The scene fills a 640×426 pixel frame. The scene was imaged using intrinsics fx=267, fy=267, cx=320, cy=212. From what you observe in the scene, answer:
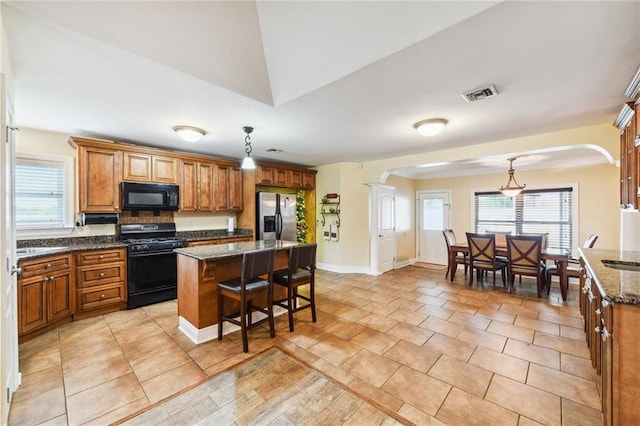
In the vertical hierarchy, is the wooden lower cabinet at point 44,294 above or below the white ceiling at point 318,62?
below

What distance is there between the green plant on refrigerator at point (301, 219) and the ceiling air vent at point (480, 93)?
4184 mm

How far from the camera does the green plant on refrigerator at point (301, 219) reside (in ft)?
20.0

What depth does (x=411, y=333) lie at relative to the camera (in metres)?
2.92

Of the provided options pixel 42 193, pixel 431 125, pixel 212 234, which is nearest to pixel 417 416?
pixel 431 125

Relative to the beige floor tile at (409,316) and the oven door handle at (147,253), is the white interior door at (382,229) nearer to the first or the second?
the beige floor tile at (409,316)

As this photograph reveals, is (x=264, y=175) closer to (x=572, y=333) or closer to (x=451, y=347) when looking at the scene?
(x=451, y=347)

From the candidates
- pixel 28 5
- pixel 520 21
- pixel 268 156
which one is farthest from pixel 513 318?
pixel 28 5

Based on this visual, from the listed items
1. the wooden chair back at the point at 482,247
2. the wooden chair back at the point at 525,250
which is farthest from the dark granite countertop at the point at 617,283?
the wooden chair back at the point at 482,247

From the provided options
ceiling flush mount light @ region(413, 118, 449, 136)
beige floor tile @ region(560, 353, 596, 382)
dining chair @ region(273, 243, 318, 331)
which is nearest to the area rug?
dining chair @ region(273, 243, 318, 331)

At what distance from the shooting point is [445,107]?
2.67 m

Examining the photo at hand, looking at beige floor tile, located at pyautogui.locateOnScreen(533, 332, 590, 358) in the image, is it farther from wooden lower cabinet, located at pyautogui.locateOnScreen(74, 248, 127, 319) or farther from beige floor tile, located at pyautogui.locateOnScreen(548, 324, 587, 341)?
wooden lower cabinet, located at pyautogui.locateOnScreen(74, 248, 127, 319)

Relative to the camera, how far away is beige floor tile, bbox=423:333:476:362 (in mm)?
2480

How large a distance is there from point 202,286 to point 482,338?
2.97m

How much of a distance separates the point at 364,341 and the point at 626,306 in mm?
1967
